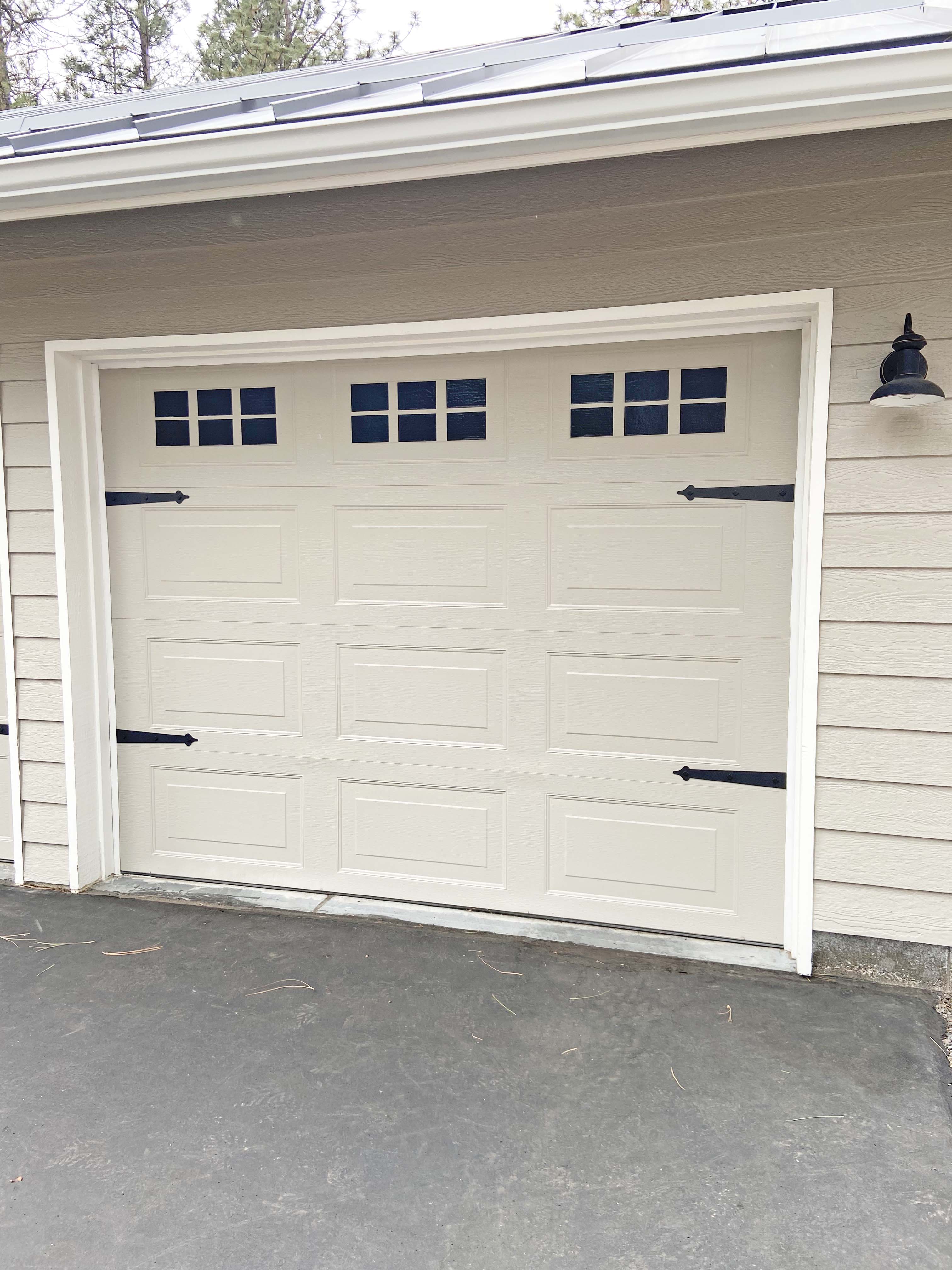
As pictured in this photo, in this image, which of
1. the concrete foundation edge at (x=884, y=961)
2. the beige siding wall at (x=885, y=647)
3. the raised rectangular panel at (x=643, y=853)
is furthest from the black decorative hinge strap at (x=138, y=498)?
the concrete foundation edge at (x=884, y=961)

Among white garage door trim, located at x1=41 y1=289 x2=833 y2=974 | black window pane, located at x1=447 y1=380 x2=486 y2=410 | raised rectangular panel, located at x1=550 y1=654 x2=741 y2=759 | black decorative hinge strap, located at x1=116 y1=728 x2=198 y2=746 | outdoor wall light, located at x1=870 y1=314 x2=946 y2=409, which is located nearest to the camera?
outdoor wall light, located at x1=870 y1=314 x2=946 y2=409

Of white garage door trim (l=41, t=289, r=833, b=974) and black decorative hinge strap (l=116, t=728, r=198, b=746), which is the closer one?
white garage door trim (l=41, t=289, r=833, b=974)

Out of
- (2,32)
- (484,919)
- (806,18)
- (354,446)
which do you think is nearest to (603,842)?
(484,919)

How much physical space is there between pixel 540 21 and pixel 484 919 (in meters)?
9.42

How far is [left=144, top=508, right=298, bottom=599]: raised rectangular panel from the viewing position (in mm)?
2953

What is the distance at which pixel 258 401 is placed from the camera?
9.62 feet

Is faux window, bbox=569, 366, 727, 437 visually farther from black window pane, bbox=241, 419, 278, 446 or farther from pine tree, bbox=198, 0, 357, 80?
pine tree, bbox=198, 0, 357, 80

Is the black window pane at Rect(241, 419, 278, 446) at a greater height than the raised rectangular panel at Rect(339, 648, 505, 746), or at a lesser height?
greater

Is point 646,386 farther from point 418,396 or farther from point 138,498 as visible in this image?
point 138,498

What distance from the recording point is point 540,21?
8867mm

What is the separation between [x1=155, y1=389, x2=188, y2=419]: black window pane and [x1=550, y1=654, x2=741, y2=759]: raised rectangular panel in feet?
5.05

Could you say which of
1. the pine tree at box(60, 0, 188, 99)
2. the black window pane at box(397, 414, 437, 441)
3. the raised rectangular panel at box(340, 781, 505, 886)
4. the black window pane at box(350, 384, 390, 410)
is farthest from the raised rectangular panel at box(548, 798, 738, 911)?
the pine tree at box(60, 0, 188, 99)

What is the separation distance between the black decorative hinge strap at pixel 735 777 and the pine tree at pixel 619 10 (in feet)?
20.9

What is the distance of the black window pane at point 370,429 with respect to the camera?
2.85 metres
